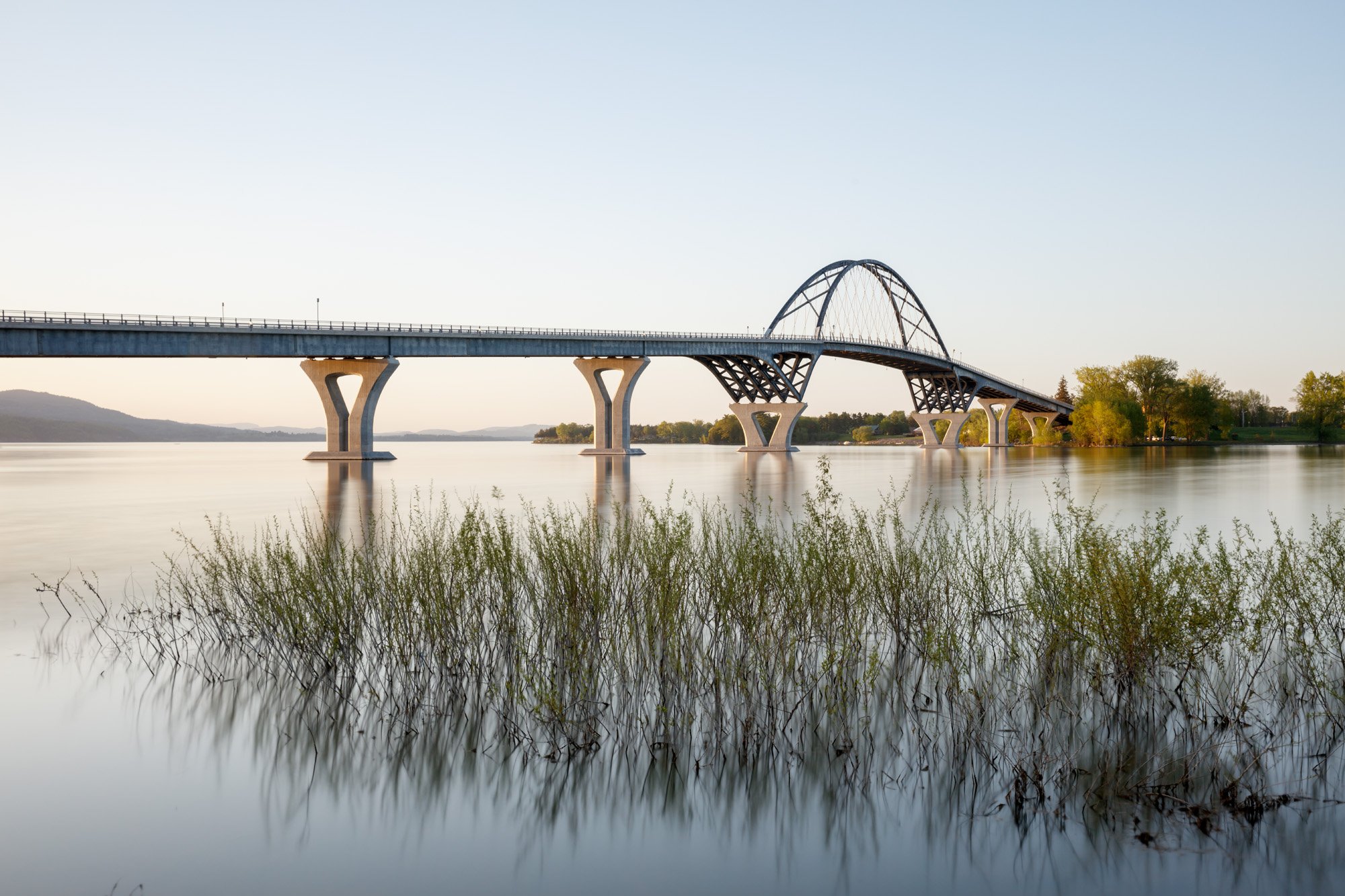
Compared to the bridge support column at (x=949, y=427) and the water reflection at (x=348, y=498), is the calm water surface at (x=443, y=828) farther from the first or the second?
the bridge support column at (x=949, y=427)

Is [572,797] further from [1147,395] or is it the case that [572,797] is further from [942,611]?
[1147,395]

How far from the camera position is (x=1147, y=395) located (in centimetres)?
14788

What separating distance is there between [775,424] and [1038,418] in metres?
76.5

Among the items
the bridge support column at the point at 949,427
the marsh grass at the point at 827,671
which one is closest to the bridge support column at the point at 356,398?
the marsh grass at the point at 827,671

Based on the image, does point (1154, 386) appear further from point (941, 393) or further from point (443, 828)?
point (443, 828)

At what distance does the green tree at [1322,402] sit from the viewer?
13662 centimetres

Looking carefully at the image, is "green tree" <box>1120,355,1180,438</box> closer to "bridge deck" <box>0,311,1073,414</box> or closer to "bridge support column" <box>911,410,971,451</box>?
"bridge support column" <box>911,410,971,451</box>

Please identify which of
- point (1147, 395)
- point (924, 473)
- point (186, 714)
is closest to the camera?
point (186, 714)

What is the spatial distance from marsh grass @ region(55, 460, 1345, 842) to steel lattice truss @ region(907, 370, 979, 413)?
13308 centimetres

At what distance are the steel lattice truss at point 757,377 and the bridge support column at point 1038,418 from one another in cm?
6785

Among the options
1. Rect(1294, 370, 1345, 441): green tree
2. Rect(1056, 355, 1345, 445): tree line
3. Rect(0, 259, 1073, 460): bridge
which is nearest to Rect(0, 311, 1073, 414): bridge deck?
Rect(0, 259, 1073, 460): bridge

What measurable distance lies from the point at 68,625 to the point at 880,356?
390 feet

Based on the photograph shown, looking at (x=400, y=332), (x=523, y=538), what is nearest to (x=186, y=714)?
(x=523, y=538)

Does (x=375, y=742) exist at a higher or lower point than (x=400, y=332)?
lower
